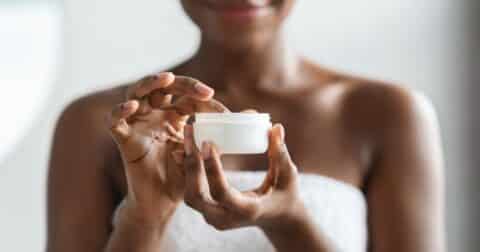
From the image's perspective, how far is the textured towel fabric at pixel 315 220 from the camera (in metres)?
0.91

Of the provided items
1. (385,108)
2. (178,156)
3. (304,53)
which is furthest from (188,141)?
(304,53)

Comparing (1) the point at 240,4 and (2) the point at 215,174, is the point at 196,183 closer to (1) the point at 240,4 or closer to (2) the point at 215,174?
(2) the point at 215,174

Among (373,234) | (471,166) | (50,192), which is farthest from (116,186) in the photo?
(471,166)

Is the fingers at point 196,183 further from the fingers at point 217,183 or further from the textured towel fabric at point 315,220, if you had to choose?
the textured towel fabric at point 315,220

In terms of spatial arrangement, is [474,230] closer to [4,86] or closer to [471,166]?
[471,166]

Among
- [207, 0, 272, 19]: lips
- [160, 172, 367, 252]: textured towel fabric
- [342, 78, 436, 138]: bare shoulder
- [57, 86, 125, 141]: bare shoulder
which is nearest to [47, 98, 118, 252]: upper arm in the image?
[57, 86, 125, 141]: bare shoulder

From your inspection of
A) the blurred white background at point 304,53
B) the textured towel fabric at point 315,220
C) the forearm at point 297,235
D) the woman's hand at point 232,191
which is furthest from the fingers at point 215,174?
the blurred white background at point 304,53

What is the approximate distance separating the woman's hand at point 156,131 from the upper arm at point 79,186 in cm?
21

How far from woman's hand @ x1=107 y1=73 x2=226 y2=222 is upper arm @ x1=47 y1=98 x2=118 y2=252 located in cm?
21

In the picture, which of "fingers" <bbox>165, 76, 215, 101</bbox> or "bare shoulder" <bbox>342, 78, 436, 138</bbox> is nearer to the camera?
"fingers" <bbox>165, 76, 215, 101</bbox>

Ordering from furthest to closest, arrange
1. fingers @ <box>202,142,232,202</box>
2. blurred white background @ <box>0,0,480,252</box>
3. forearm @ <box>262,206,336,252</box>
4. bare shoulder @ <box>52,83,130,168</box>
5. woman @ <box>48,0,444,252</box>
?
blurred white background @ <box>0,0,480,252</box>, bare shoulder @ <box>52,83,130,168</box>, woman @ <box>48,0,444,252</box>, forearm @ <box>262,206,336,252</box>, fingers @ <box>202,142,232,202</box>

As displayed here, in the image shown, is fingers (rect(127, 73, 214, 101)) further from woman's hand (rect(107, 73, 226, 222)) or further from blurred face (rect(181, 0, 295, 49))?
blurred face (rect(181, 0, 295, 49))

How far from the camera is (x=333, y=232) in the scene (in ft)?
3.07

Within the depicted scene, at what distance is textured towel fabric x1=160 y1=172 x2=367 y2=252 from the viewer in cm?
91
